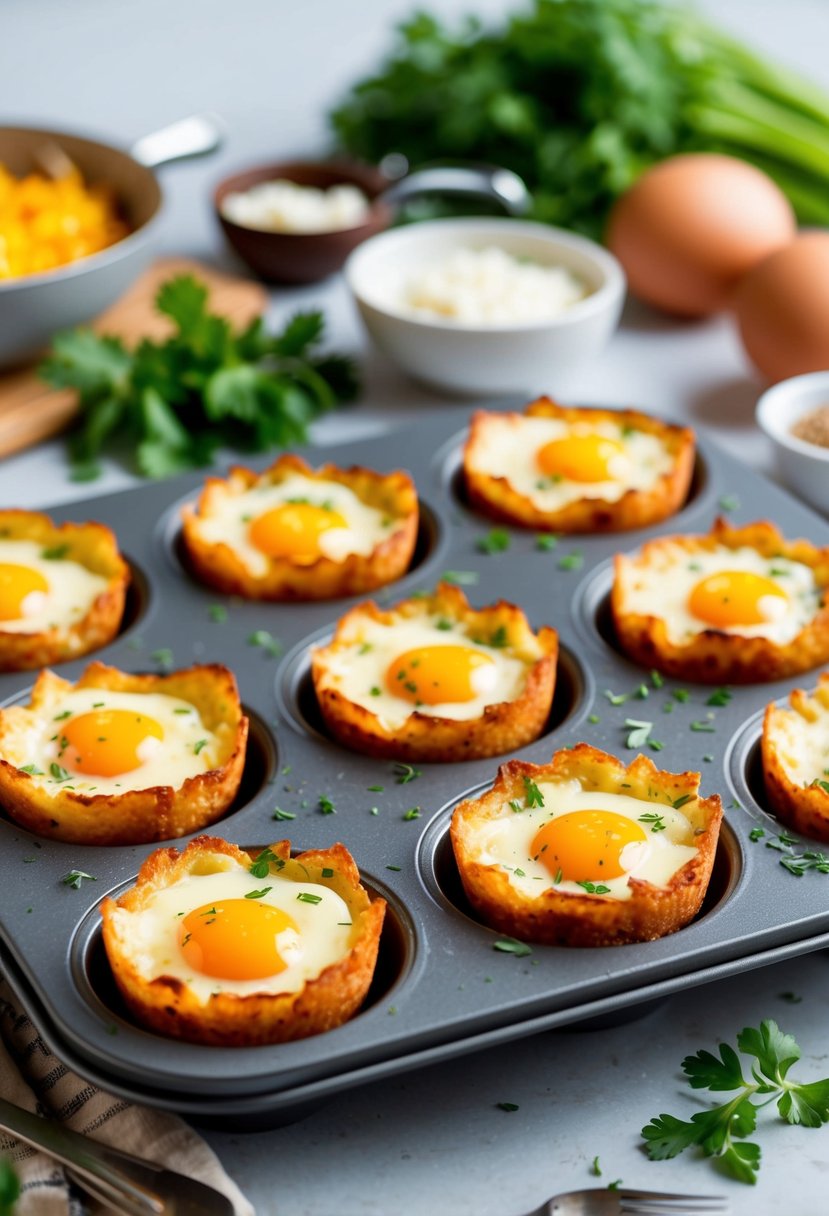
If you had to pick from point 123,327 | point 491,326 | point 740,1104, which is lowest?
point 740,1104

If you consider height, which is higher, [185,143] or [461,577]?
[185,143]

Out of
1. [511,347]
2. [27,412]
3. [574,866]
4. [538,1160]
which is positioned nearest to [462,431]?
[511,347]

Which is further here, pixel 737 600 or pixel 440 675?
pixel 737 600

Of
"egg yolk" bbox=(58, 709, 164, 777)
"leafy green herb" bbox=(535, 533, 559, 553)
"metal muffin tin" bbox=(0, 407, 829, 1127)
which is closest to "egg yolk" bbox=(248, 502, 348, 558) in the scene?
"metal muffin tin" bbox=(0, 407, 829, 1127)

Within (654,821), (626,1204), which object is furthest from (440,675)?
(626,1204)

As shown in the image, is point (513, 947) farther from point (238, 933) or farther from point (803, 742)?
point (803, 742)

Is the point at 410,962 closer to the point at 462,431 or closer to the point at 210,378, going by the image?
the point at 462,431
